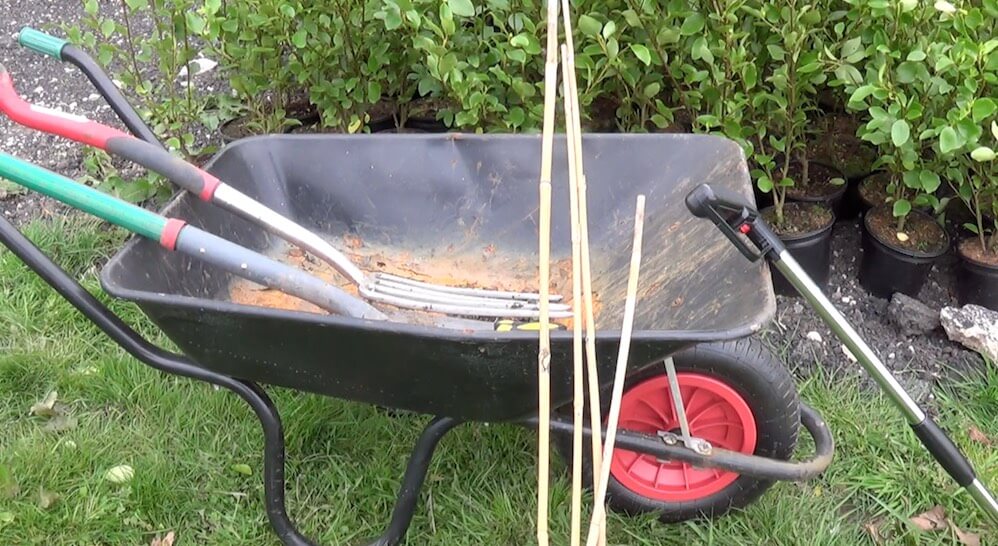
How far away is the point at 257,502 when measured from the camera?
186 centimetres

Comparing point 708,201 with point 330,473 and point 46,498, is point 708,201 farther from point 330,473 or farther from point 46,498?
point 46,498

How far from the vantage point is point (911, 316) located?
211cm

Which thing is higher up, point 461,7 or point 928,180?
point 461,7

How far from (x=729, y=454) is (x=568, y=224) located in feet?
1.82

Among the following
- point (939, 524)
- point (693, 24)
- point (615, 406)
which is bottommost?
point (939, 524)

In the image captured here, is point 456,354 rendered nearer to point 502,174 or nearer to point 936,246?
point 502,174

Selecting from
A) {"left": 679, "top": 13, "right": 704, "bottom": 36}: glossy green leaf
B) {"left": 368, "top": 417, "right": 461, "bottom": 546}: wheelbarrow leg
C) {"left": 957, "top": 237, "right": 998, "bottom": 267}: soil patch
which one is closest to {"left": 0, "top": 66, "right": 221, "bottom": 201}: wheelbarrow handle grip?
{"left": 368, "top": 417, "right": 461, "bottom": 546}: wheelbarrow leg

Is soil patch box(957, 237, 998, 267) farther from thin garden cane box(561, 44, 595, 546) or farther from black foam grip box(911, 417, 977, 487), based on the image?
thin garden cane box(561, 44, 595, 546)

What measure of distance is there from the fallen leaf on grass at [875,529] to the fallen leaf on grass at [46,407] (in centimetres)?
184

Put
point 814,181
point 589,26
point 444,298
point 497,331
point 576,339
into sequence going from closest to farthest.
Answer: point 576,339
point 497,331
point 444,298
point 589,26
point 814,181

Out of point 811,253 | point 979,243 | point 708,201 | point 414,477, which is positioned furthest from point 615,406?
point 979,243

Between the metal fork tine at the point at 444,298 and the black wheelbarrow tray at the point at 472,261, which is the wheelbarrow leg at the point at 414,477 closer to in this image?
the black wheelbarrow tray at the point at 472,261

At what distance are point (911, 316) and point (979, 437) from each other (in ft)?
1.07

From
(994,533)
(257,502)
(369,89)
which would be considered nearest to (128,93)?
(369,89)
